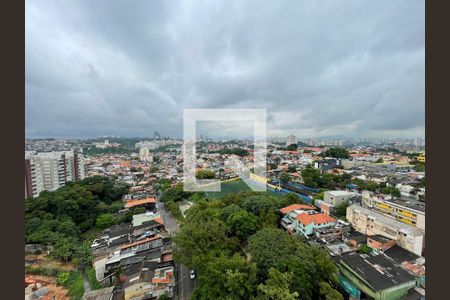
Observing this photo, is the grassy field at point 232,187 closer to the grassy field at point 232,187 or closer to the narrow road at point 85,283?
the grassy field at point 232,187

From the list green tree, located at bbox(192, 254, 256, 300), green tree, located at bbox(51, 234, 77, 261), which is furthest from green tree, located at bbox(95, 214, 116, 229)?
green tree, located at bbox(192, 254, 256, 300)

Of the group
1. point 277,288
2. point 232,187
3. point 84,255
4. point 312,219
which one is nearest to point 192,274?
point 277,288

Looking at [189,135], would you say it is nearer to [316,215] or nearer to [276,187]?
[316,215]

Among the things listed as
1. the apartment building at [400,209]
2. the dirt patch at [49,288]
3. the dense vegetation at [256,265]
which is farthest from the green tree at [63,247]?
the apartment building at [400,209]

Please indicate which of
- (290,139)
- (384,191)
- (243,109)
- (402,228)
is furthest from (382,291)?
(290,139)

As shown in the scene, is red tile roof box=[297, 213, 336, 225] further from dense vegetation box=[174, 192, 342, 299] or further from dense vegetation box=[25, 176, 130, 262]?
dense vegetation box=[25, 176, 130, 262]

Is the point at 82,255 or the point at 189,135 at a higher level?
the point at 189,135
